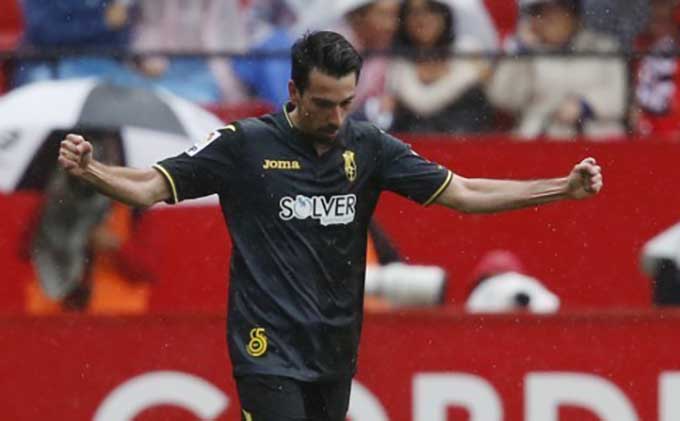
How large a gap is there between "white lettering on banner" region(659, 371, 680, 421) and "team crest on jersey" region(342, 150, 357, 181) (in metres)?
2.14

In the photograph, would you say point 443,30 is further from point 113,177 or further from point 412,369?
point 113,177

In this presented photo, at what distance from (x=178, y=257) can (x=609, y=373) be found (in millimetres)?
3294

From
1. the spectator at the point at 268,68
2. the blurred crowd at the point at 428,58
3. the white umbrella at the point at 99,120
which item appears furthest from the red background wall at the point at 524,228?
the spectator at the point at 268,68

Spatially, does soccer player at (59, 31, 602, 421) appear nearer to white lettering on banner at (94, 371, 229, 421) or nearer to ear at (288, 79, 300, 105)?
ear at (288, 79, 300, 105)

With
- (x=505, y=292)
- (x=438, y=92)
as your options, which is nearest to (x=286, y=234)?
(x=505, y=292)

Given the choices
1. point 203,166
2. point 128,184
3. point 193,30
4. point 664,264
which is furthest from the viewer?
point 193,30

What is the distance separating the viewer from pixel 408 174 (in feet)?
23.9

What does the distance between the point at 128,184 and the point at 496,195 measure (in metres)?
1.32

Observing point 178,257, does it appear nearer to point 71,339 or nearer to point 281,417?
point 71,339

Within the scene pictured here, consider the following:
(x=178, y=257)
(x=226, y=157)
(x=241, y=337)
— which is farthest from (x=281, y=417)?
(x=178, y=257)

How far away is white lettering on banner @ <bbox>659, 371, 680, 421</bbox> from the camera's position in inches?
339

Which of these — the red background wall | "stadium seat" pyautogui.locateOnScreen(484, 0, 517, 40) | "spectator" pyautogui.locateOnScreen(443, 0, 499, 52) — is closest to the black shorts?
the red background wall

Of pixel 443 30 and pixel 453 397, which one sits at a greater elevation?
pixel 443 30

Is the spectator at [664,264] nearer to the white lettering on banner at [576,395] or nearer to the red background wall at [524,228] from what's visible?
the red background wall at [524,228]
